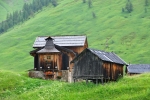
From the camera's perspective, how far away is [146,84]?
50062 millimetres

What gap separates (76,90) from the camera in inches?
2048

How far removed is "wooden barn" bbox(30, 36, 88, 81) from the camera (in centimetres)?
7138

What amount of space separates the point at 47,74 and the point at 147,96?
98.0 ft

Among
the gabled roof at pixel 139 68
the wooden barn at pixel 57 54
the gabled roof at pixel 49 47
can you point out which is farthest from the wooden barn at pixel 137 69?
the gabled roof at pixel 49 47

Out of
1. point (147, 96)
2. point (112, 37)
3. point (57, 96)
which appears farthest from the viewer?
point (112, 37)

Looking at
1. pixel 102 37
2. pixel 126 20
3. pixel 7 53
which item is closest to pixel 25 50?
pixel 7 53

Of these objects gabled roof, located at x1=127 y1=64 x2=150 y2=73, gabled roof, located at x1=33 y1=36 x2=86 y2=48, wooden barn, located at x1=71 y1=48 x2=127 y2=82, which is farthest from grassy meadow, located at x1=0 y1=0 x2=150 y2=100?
gabled roof, located at x1=127 y1=64 x2=150 y2=73

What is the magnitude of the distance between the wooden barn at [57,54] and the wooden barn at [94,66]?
12.0 m

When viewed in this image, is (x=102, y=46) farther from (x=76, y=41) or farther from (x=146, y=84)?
(x=146, y=84)

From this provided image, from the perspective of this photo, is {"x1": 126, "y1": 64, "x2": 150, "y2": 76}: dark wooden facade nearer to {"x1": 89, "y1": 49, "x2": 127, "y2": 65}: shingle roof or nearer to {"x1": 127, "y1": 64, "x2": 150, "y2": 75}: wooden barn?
{"x1": 127, "y1": 64, "x2": 150, "y2": 75}: wooden barn

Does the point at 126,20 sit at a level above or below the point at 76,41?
above

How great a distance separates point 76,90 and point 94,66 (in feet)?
21.6

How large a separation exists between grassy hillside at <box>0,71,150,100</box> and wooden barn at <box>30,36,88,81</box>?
11.6 m

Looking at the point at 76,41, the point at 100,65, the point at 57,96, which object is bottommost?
the point at 57,96
